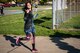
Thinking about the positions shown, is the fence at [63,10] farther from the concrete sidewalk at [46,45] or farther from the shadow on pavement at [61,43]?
the concrete sidewalk at [46,45]

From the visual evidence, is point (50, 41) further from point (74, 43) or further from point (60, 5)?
point (60, 5)

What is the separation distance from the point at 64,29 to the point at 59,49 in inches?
164

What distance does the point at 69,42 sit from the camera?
1008cm

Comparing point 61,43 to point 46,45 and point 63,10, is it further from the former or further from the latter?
point 63,10

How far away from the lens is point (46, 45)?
381 inches

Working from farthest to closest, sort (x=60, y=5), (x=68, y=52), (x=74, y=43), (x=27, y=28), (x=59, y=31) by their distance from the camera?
(x=60, y=5)
(x=59, y=31)
(x=74, y=43)
(x=27, y=28)
(x=68, y=52)

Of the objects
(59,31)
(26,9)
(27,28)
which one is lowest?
(59,31)

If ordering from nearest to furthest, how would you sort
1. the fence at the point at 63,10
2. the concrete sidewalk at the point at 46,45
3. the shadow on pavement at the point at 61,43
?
the shadow on pavement at the point at 61,43
the concrete sidewalk at the point at 46,45
the fence at the point at 63,10

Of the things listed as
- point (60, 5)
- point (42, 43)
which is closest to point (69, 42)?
point (42, 43)

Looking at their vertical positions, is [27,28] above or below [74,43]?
above

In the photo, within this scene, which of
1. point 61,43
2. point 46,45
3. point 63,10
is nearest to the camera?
point 46,45

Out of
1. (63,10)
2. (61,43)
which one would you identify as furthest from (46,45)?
(63,10)

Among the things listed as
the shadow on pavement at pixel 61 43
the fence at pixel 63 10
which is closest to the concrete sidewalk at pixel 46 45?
the shadow on pavement at pixel 61 43

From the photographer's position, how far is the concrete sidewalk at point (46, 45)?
347 inches
